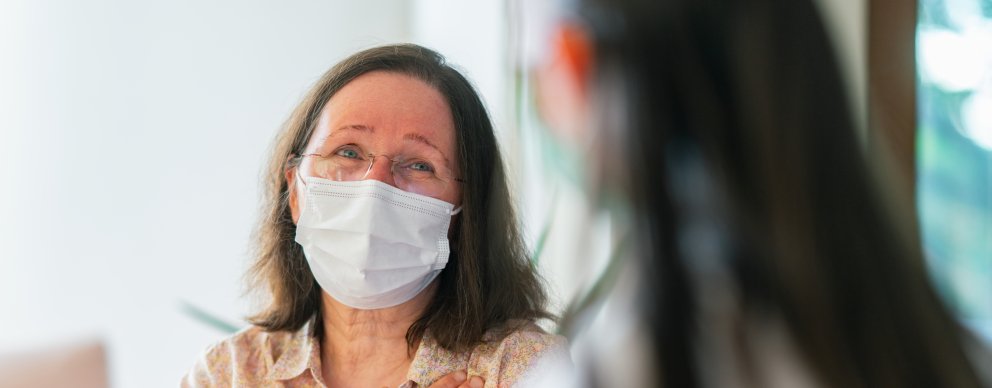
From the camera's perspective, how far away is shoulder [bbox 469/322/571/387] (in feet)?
5.09

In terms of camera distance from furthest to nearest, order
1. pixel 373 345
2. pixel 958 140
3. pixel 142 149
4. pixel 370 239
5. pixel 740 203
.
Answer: pixel 142 149
pixel 958 140
pixel 373 345
pixel 370 239
pixel 740 203

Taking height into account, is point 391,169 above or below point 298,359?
above

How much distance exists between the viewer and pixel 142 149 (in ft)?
11.3

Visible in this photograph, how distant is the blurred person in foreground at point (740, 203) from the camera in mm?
687

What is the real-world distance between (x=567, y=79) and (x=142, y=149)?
3.03 meters

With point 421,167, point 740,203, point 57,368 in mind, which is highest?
point 740,203

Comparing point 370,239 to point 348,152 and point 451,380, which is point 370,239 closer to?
point 348,152

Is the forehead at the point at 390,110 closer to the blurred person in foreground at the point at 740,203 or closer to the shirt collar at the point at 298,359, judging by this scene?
the shirt collar at the point at 298,359

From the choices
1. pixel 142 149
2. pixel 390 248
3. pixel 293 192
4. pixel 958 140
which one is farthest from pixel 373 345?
pixel 142 149

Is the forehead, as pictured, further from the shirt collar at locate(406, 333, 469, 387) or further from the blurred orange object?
the blurred orange object

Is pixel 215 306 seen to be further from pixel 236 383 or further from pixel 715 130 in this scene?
pixel 715 130

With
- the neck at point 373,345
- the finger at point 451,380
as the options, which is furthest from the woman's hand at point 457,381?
the neck at point 373,345

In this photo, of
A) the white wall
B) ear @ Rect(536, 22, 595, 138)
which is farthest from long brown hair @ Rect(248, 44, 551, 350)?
the white wall

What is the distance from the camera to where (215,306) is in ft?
11.5
